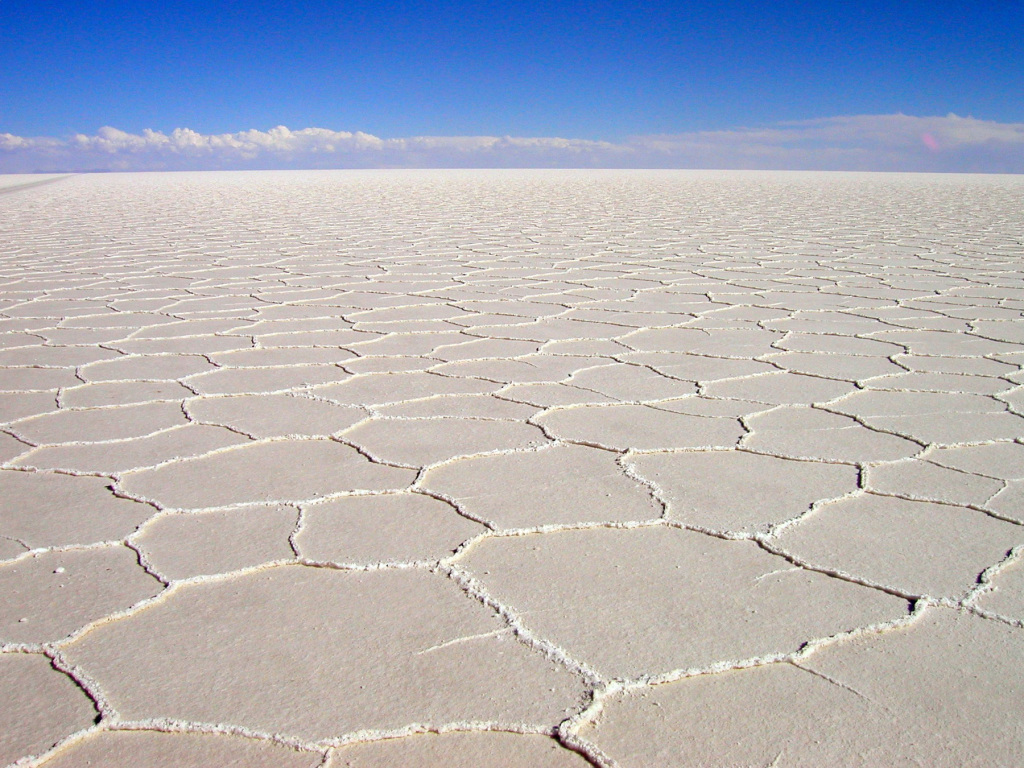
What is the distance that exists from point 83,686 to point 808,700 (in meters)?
0.78

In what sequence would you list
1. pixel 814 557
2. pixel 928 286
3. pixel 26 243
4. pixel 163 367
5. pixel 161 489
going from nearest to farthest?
1. pixel 814 557
2. pixel 161 489
3. pixel 163 367
4. pixel 928 286
5. pixel 26 243

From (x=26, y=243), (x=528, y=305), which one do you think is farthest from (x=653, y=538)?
(x=26, y=243)

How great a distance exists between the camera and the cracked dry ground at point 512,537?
2.98ft

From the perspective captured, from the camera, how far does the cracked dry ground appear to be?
91 cm

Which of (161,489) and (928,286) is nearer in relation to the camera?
(161,489)

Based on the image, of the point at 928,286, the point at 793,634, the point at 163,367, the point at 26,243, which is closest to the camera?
the point at 793,634

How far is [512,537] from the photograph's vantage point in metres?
1.34

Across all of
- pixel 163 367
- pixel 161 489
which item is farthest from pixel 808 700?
pixel 163 367

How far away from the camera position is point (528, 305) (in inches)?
133

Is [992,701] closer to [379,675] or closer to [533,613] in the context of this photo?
[533,613]

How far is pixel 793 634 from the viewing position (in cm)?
106

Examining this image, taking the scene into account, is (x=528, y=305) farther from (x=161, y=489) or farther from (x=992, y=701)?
(x=992, y=701)

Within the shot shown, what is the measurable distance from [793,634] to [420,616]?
45 centimetres

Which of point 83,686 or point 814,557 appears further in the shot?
point 814,557
